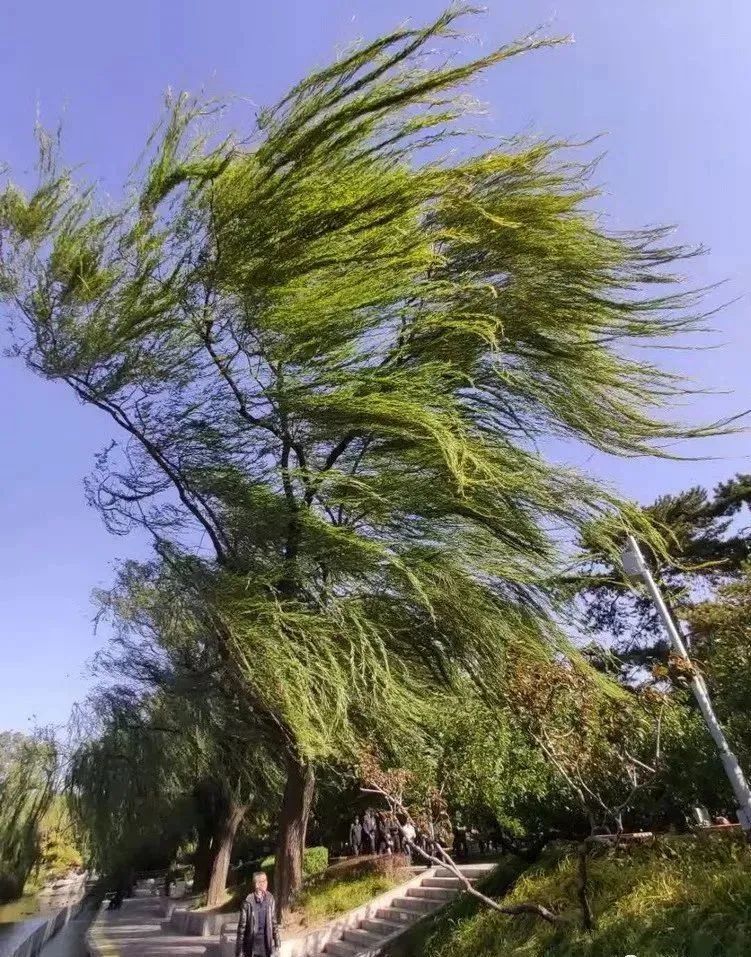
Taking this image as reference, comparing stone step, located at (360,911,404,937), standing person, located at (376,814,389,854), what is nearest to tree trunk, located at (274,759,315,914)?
stone step, located at (360,911,404,937)

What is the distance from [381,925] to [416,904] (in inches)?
27.2

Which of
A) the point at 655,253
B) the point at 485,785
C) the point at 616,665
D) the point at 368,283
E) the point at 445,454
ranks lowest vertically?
the point at 485,785

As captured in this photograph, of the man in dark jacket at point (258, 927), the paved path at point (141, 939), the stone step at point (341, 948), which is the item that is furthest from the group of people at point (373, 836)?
the man in dark jacket at point (258, 927)

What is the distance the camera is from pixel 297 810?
34.6 feet

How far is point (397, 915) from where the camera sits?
38.5 feet

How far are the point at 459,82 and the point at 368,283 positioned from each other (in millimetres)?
2180

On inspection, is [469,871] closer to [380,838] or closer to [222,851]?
[380,838]

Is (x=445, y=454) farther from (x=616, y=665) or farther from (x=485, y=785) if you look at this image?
(x=485, y=785)

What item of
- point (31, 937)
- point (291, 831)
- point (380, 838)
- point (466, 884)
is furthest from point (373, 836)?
point (466, 884)

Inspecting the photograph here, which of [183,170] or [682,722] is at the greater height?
[183,170]

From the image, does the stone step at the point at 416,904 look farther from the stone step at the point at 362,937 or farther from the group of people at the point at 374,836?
the group of people at the point at 374,836

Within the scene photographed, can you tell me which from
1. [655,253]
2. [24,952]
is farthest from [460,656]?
[24,952]

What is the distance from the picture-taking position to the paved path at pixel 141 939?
46.7ft

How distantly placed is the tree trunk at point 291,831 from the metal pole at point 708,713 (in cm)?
562
